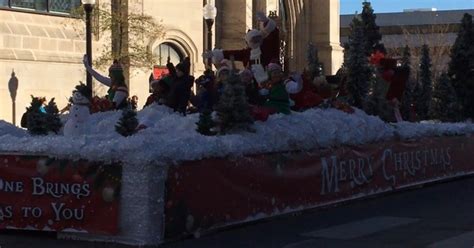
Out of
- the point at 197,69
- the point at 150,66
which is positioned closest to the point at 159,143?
the point at 150,66

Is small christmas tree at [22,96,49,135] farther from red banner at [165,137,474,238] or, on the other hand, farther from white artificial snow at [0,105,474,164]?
red banner at [165,137,474,238]

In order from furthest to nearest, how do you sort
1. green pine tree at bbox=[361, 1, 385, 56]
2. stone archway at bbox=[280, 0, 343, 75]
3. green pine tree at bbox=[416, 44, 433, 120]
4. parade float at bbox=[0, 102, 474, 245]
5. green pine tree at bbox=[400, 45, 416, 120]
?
stone archway at bbox=[280, 0, 343, 75] → green pine tree at bbox=[416, 44, 433, 120] → green pine tree at bbox=[361, 1, 385, 56] → green pine tree at bbox=[400, 45, 416, 120] → parade float at bbox=[0, 102, 474, 245]

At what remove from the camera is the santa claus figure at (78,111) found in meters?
10.4

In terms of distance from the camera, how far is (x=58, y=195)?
912cm

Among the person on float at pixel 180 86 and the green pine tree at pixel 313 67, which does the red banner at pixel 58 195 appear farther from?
the green pine tree at pixel 313 67

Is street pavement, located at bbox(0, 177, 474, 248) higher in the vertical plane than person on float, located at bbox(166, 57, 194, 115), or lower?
lower

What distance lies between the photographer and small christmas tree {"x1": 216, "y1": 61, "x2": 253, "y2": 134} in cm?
1022

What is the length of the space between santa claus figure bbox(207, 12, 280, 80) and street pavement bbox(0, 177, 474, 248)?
287 cm

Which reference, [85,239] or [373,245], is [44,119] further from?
[373,245]

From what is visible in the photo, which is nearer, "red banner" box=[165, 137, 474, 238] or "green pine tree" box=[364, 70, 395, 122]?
"red banner" box=[165, 137, 474, 238]

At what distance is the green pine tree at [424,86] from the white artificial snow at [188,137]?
456 centimetres

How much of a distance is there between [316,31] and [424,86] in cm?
1988

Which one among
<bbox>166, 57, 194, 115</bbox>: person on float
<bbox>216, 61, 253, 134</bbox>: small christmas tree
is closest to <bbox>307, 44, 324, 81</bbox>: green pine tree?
<bbox>166, 57, 194, 115</bbox>: person on float

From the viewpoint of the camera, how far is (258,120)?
11.0 m
